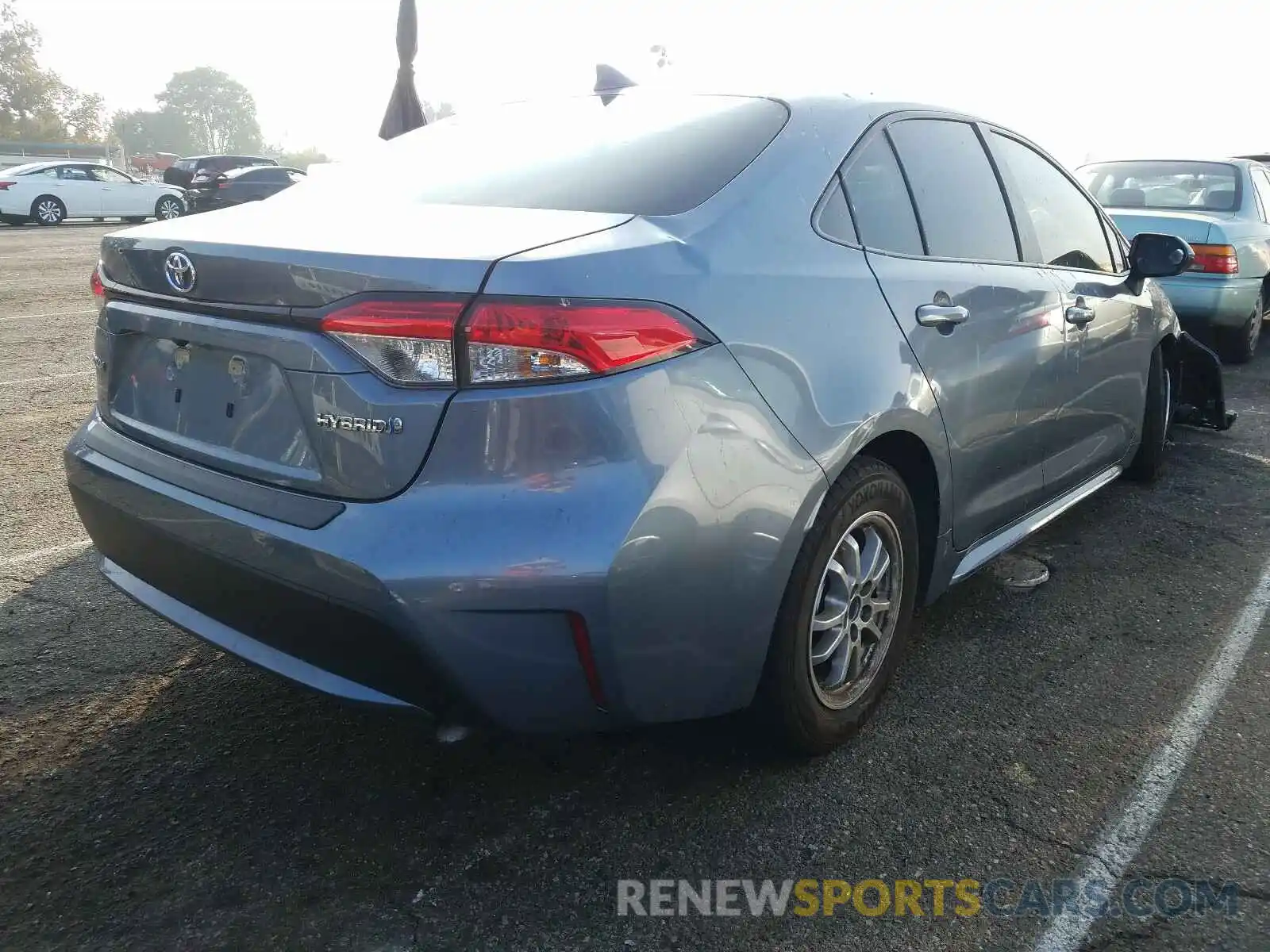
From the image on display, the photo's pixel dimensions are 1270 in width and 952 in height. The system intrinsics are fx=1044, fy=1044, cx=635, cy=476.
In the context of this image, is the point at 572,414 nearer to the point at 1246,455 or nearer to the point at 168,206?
the point at 1246,455

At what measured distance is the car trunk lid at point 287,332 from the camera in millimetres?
1894

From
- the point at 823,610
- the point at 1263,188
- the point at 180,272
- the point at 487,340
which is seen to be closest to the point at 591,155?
the point at 487,340

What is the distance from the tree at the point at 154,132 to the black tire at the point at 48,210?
10515 cm

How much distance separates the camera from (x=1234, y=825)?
2.37m

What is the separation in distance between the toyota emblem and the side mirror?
11.0 feet

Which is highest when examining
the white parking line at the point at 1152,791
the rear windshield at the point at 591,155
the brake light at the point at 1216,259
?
the rear windshield at the point at 591,155

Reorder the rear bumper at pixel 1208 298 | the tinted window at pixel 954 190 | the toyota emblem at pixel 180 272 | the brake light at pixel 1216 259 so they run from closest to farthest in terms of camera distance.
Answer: the toyota emblem at pixel 180 272
the tinted window at pixel 954 190
the brake light at pixel 1216 259
the rear bumper at pixel 1208 298

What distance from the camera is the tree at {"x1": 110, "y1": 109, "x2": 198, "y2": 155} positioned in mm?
119125

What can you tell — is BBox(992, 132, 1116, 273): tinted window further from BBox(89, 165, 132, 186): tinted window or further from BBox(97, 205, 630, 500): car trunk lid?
BBox(89, 165, 132, 186): tinted window

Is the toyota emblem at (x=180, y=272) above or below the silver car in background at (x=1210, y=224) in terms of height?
above

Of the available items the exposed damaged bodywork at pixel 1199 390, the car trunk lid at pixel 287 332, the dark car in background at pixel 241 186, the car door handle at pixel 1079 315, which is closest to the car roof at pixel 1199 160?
the exposed damaged bodywork at pixel 1199 390

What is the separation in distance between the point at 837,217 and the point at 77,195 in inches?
916

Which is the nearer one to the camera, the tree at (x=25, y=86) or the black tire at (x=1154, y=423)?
the black tire at (x=1154, y=423)

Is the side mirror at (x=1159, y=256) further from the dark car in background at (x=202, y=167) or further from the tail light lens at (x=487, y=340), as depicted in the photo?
the dark car in background at (x=202, y=167)
